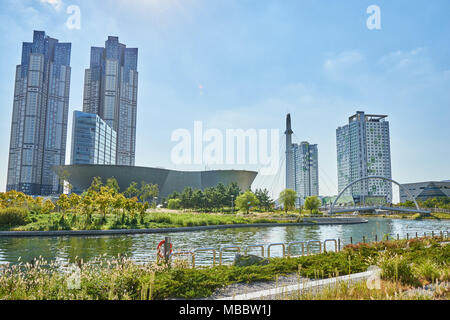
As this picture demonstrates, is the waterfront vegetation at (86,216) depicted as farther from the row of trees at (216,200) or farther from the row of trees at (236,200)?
the row of trees at (216,200)

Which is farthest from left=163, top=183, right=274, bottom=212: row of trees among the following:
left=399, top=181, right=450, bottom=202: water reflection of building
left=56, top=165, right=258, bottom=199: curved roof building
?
left=399, top=181, right=450, bottom=202: water reflection of building

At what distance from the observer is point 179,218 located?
115 feet

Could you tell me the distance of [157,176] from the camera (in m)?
112

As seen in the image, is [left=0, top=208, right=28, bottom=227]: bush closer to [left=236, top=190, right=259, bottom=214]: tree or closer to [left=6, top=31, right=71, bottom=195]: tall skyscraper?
[left=236, top=190, right=259, bottom=214]: tree

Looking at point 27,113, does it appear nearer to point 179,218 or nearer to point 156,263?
point 179,218

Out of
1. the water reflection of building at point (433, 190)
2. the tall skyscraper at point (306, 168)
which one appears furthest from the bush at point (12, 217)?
the tall skyscraper at point (306, 168)

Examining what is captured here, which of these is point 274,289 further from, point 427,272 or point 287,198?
point 287,198

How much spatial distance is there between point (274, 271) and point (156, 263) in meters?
3.26

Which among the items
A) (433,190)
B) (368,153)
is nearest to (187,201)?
(433,190)

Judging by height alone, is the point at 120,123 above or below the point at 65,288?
above

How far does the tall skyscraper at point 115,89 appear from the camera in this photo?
465 feet

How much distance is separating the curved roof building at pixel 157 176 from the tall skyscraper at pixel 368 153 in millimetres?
55458

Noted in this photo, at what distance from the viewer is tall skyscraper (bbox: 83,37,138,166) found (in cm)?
14162
